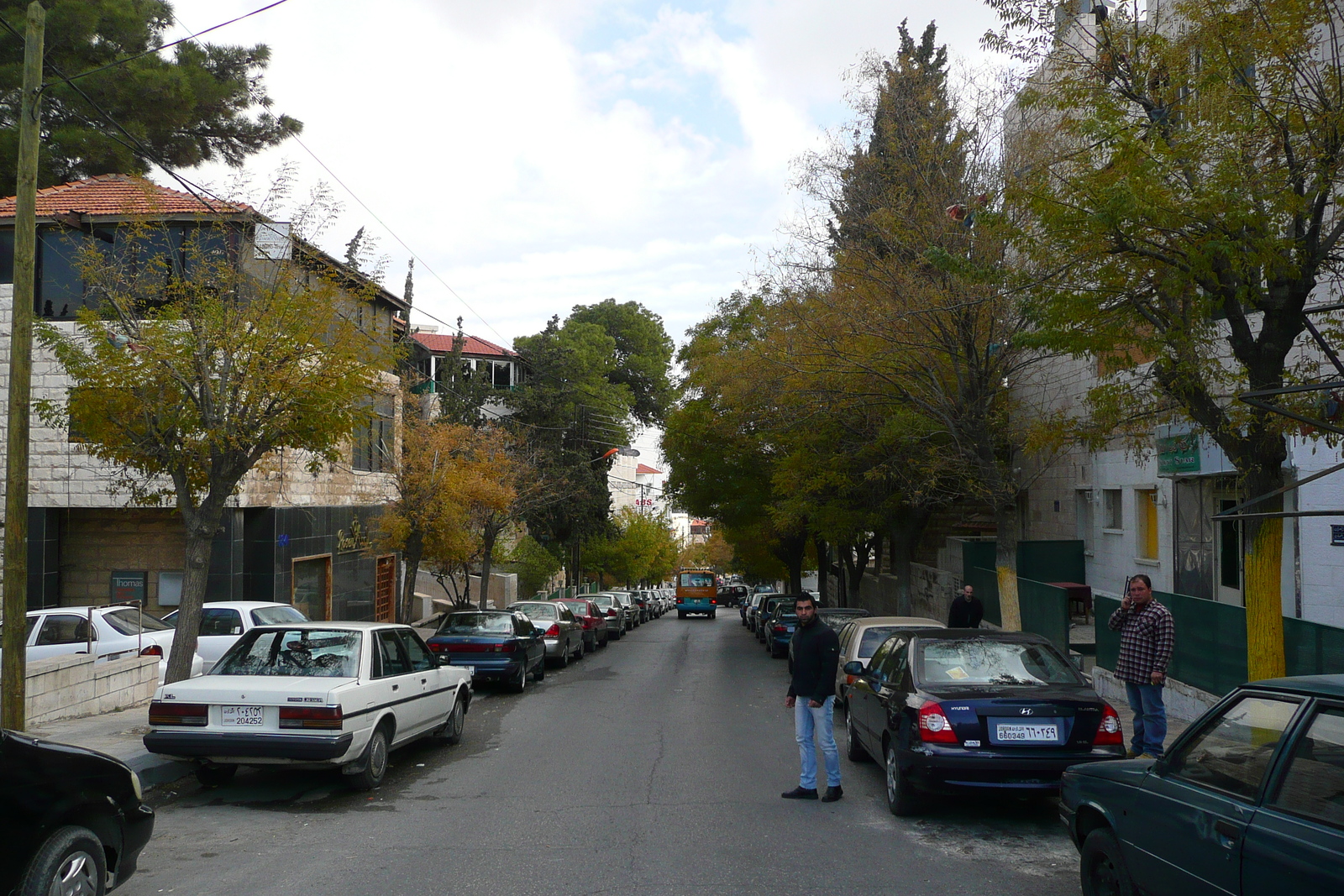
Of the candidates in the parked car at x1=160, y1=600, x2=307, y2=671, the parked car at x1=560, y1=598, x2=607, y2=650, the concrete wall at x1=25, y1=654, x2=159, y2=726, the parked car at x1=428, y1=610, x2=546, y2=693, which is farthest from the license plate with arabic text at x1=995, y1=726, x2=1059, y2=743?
the parked car at x1=560, y1=598, x2=607, y2=650

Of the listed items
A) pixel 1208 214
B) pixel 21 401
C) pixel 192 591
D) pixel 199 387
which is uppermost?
pixel 1208 214

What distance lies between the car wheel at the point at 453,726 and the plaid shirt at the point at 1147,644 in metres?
6.93

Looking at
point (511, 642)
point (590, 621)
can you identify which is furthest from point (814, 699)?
point (590, 621)

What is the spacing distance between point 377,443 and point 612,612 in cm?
930

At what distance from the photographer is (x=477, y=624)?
17219 mm

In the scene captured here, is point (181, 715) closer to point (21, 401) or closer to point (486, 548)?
point (21, 401)

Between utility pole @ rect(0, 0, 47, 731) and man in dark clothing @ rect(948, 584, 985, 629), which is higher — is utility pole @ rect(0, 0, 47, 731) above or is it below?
above

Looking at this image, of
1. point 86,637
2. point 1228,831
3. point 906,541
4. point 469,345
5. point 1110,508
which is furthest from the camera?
point 469,345

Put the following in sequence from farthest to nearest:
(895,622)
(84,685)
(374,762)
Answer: (895,622)
(84,685)
(374,762)

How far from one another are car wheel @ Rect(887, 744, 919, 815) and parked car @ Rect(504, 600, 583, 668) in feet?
43.3

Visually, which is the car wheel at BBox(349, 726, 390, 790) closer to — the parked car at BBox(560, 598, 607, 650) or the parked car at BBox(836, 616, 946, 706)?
the parked car at BBox(836, 616, 946, 706)

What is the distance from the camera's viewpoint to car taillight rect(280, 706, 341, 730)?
8344mm

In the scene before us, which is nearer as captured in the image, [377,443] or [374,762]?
[374,762]

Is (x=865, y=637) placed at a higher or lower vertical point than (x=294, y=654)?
lower
